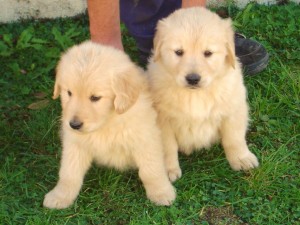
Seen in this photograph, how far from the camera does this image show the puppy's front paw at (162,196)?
10.8 feet

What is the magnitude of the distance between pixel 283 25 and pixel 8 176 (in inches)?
119

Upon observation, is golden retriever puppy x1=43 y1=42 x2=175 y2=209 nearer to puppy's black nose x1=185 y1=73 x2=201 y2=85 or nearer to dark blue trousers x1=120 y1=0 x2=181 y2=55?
puppy's black nose x1=185 y1=73 x2=201 y2=85

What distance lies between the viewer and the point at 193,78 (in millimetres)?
3080

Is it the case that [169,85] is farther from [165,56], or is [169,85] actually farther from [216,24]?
[216,24]

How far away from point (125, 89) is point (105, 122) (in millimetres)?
238

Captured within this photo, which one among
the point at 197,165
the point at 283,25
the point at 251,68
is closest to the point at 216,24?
the point at 197,165

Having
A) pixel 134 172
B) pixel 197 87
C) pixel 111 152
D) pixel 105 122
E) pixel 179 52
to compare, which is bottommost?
pixel 134 172

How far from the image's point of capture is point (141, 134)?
10.2 ft

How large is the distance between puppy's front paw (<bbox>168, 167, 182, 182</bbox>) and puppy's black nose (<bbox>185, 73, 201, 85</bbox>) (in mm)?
680

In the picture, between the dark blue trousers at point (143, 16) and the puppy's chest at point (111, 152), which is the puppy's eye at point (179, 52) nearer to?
the puppy's chest at point (111, 152)

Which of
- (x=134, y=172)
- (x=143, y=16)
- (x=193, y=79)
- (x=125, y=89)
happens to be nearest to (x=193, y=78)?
(x=193, y=79)

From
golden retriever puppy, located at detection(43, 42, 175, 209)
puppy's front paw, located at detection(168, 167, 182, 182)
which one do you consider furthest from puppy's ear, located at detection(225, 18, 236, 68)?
puppy's front paw, located at detection(168, 167, 182, 182)

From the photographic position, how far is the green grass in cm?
324

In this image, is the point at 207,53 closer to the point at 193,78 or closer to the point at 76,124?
the point at 193,78
